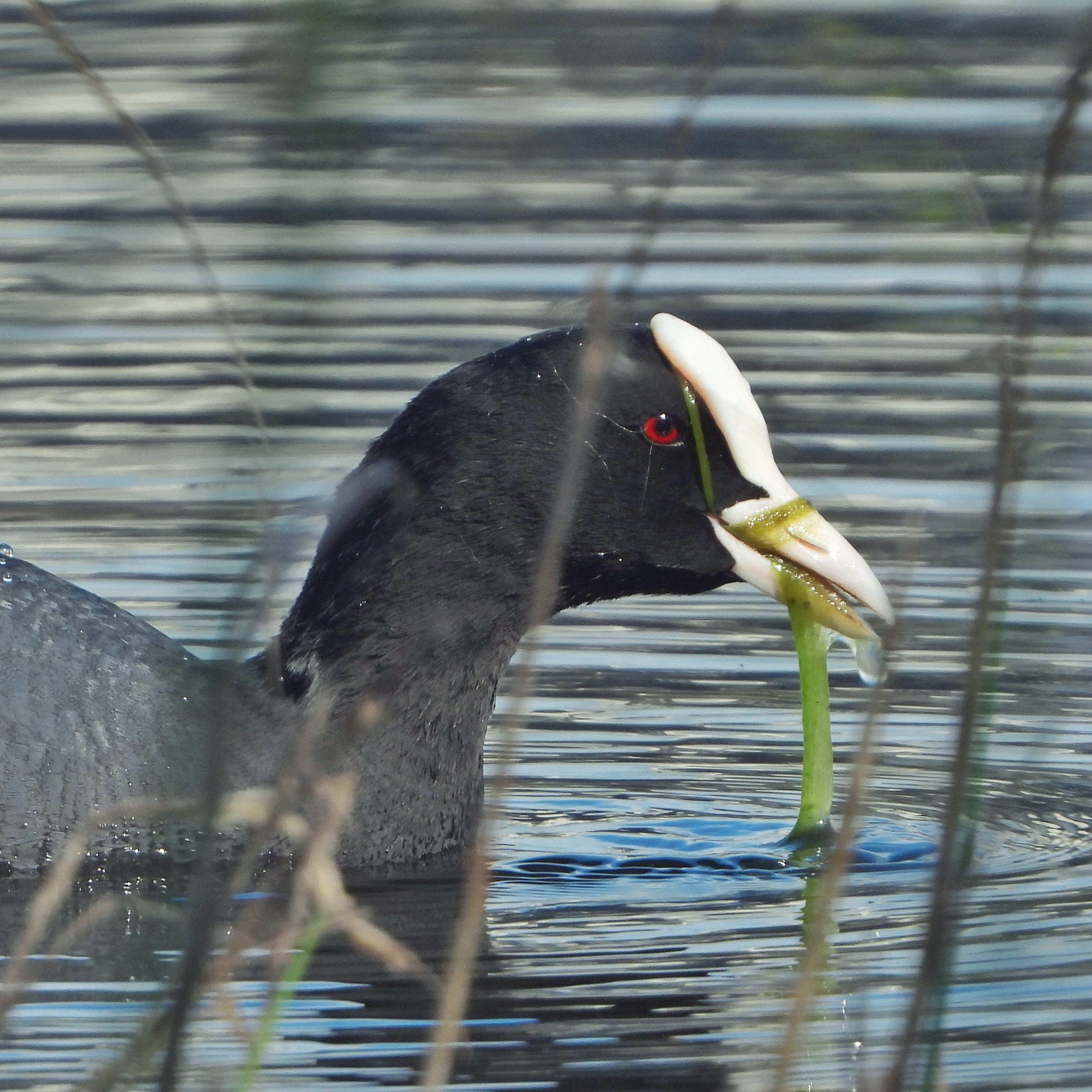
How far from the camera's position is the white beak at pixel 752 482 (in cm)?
468

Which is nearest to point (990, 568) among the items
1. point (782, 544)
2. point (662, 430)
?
point (782, 544)

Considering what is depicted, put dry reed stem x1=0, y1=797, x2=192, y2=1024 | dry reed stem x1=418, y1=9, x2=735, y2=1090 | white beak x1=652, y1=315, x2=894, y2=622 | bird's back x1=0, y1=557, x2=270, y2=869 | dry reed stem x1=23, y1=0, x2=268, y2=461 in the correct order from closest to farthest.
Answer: dry reed stem x1=23, y1=0, x2=268, y2=461, dry reed stem x1=418, y1=9, x2=735, y2=1090, dry reed stem x1=0, y1=797, x2=192, y2=1024, bird's back x1=0, y1=557, x2=270, y2=869, white beak x1=652, y1=315, x2=894, y2=622

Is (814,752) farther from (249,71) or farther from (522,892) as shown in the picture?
(249,71)

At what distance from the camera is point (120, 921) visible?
434cm

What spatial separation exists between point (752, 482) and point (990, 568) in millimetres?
2625

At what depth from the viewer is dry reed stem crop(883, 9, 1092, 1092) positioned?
2.14 m

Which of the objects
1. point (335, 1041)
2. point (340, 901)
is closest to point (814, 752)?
point (335, 1041)

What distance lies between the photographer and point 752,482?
4746 mm

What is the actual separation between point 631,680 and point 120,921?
6.78 feet

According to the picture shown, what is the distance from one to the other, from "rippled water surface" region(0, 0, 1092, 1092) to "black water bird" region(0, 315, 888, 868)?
0.63 ft

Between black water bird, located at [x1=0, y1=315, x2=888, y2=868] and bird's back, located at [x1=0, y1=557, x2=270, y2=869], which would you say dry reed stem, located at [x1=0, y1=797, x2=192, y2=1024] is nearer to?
bird's back, located at [x1=0, y1=557, x2=270, y2=869]

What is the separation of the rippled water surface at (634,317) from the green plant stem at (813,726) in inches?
4.1

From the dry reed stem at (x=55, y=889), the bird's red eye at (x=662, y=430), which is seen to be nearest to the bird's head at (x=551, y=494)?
the bird's red eye at (x=662, y=430)

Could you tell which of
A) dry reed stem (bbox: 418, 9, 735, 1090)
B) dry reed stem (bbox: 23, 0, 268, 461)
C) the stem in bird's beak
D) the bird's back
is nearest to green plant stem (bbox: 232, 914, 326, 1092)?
dry reed stem (bbox: 418, 9, 735, 1090)
